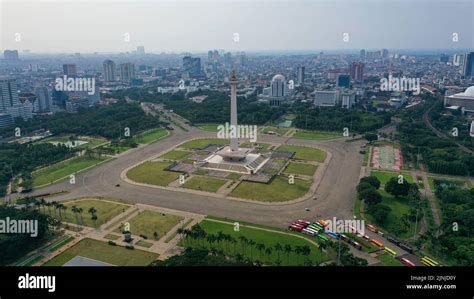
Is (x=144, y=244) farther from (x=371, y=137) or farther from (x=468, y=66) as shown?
(x=468, y=66)

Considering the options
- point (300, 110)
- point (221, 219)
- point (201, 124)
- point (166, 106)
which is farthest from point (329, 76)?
point (221, 219)

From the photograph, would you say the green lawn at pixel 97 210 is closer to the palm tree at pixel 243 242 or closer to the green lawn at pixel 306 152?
the palm tree at pixel 243 242

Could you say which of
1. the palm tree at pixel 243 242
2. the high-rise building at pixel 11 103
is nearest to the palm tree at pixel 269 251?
the palm tree at pixel 243 242

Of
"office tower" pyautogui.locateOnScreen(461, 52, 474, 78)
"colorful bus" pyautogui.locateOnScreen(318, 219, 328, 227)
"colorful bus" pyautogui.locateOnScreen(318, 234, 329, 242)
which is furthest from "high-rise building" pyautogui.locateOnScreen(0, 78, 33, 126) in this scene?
"office tower" pyautogui.locateOnScreen(461, 52, 474, 78)

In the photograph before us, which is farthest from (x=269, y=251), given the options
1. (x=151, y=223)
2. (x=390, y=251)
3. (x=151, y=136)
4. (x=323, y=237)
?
(x=151, y=136)

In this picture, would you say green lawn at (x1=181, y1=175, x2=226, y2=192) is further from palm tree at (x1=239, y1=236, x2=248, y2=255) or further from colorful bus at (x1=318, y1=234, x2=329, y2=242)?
colorful bus at (x1=318, y1=234, x2=329, y2=242)
